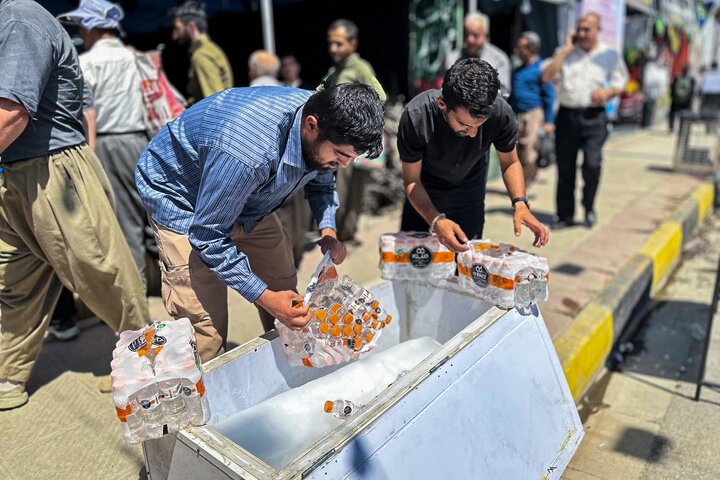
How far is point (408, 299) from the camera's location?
8.89 ft

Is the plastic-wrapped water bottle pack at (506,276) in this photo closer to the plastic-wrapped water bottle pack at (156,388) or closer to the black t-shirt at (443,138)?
the black t-shirt at (443,138)

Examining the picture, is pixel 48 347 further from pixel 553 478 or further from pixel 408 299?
pixel 553 478

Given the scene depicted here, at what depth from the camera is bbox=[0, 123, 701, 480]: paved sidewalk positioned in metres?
2.37

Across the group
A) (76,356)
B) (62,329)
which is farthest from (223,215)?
(62,329)

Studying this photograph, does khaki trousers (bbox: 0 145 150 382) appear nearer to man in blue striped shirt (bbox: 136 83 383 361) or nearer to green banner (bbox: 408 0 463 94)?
man in blue striped shirt (bbox: 136 83 383 361)

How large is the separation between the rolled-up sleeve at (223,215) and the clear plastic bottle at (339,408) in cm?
50

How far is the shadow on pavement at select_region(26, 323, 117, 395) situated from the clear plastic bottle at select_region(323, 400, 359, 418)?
1.54 meters

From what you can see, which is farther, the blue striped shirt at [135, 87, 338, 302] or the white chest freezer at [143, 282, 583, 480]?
the blue striped shirt at [135, 87, 338, 302]

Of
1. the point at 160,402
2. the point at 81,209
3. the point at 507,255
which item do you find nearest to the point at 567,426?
the point at 507,255

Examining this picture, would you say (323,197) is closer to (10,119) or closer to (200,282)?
(200,282)

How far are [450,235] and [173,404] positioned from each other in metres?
1.35

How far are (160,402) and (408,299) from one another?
1.37 metres

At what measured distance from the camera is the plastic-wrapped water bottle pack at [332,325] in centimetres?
212

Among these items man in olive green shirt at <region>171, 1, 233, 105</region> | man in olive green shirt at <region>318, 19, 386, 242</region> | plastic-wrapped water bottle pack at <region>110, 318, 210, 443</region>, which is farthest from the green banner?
plastic-wrapped water bottle pack at <region>110, 318, 210, 443</region>
